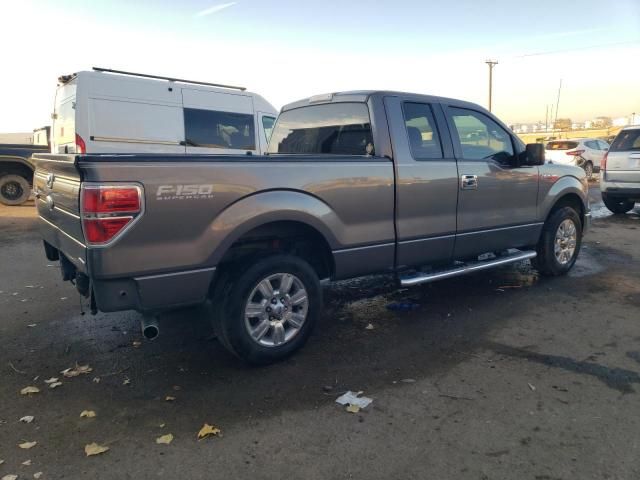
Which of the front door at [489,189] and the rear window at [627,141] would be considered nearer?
the front door at [489,189]

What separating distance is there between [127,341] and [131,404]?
45.4 inches

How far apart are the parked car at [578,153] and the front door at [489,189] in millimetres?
15351

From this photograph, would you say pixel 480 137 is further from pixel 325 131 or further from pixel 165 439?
pixel 165 439

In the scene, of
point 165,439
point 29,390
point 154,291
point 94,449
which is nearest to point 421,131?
point 154,291

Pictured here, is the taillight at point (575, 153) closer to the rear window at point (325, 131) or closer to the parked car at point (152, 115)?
the parked car at point (152, 115)

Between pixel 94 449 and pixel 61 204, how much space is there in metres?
1.69

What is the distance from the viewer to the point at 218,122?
10352mm

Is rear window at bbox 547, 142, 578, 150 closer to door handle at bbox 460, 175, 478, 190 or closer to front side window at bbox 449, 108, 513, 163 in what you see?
front side window at bbox 449, 108, 513, 163

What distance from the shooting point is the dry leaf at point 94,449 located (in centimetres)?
271

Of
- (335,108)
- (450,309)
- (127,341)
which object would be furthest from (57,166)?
(450,309)

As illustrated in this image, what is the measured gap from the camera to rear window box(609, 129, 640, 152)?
35.1ft

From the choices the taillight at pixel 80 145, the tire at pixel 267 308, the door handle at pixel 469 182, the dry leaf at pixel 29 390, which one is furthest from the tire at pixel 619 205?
the dry leaf at pixel 29 390

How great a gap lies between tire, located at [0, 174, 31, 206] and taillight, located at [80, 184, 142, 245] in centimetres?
1199

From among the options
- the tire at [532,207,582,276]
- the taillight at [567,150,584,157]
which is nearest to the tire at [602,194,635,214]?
the tire at [532,207,582,276]
